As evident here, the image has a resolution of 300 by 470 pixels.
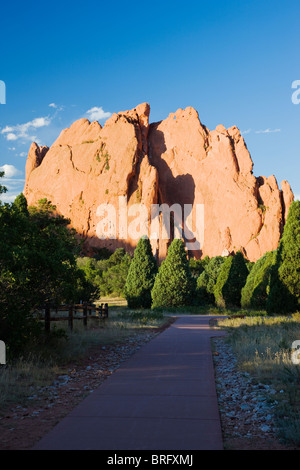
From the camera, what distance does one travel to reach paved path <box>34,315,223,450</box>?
14.3ft

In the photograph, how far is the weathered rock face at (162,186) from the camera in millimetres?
85375

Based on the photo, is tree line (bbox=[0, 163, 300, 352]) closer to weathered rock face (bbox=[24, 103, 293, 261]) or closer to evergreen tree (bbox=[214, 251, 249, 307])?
evergreen tree (bbox=[214, 251, 249, 307])

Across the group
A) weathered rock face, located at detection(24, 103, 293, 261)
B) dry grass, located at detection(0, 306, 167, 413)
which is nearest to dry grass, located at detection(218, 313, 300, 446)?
dry grass, located at detection(0, 306, 167, 413)

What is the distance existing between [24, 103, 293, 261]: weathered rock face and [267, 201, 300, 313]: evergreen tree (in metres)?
60.3

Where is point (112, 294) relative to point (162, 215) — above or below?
below

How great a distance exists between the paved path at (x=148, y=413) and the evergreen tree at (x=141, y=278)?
77.7 ft

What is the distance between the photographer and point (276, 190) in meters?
86.7

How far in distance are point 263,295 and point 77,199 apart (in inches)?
2746

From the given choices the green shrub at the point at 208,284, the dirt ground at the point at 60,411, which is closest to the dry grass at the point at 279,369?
the dirt ground at the point at 60,411

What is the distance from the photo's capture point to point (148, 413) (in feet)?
17.9

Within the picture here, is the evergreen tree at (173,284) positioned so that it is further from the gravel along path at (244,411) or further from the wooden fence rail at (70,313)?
the gravel along path at (244,411)
